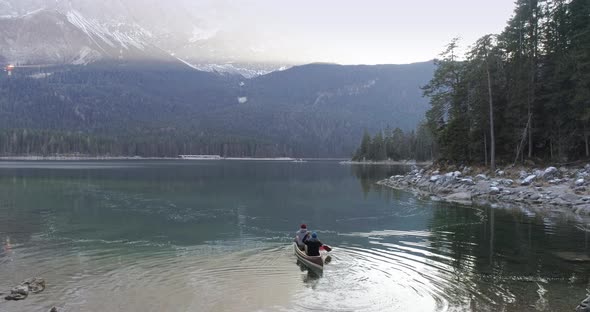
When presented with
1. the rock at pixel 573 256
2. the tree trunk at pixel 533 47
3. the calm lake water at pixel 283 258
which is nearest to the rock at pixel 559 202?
the calm lake water at pixel 283 258

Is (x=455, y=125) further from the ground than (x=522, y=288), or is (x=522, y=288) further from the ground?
(x=455, y=125)

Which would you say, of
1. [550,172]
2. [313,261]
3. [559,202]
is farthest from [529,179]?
[313,261]

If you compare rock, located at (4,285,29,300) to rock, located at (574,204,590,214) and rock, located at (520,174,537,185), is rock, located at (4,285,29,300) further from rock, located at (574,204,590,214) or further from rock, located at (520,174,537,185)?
rock, located at (520,174,537,185)

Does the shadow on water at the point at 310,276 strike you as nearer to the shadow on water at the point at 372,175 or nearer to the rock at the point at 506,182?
the rock at the point at 506,182

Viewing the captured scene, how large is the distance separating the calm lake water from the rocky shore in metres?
5.77

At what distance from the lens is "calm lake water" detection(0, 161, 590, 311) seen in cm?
1847

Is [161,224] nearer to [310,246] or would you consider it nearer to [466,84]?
[310,246]

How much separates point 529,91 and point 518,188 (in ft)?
43.7

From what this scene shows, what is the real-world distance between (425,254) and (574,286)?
844 cm

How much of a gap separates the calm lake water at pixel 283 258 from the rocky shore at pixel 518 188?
577 cm

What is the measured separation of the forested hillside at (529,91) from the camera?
2163 inches

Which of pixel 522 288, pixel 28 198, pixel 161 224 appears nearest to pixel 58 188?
pixel 28 198

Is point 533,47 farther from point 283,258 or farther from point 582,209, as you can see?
point 283,258

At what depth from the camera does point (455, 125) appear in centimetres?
7338
